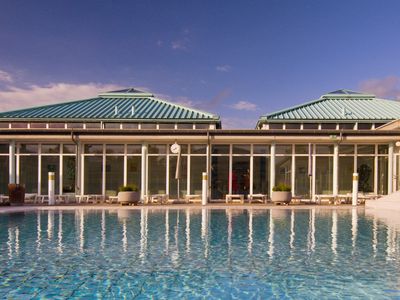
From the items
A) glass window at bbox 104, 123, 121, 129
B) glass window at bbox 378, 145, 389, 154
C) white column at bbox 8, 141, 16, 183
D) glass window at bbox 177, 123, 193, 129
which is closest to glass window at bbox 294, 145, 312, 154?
glass window at bbox 378, 145, 389, 154

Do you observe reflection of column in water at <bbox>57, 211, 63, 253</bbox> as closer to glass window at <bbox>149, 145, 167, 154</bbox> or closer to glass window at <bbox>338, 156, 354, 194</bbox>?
glass window at <bbox>149, 145, 167, 154</bbox>

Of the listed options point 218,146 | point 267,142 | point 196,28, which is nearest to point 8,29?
point 196,28

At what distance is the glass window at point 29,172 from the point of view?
22156mm

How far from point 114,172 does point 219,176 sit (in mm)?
6581

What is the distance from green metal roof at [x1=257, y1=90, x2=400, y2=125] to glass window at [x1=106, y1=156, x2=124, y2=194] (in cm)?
1004

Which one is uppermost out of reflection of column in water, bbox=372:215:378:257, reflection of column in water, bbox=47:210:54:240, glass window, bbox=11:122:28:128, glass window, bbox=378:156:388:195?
glass window, bbox=11:122:28:128

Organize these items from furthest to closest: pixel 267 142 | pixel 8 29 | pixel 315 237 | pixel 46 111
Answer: pixel 46 111, pixel 267 142, pixel 8 29, pixel 315 237

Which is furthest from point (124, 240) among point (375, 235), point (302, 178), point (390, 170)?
point (390, 170)

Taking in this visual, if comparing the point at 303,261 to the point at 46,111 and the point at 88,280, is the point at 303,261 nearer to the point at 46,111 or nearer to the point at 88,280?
the point at 88,280

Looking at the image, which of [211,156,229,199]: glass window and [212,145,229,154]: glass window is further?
[212,145,229,154]: glass window

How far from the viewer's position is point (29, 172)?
73.0ft

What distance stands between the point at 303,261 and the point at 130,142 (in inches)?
639

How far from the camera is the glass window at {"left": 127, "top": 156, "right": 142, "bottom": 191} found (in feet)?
73.7

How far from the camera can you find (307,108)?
26938mm
